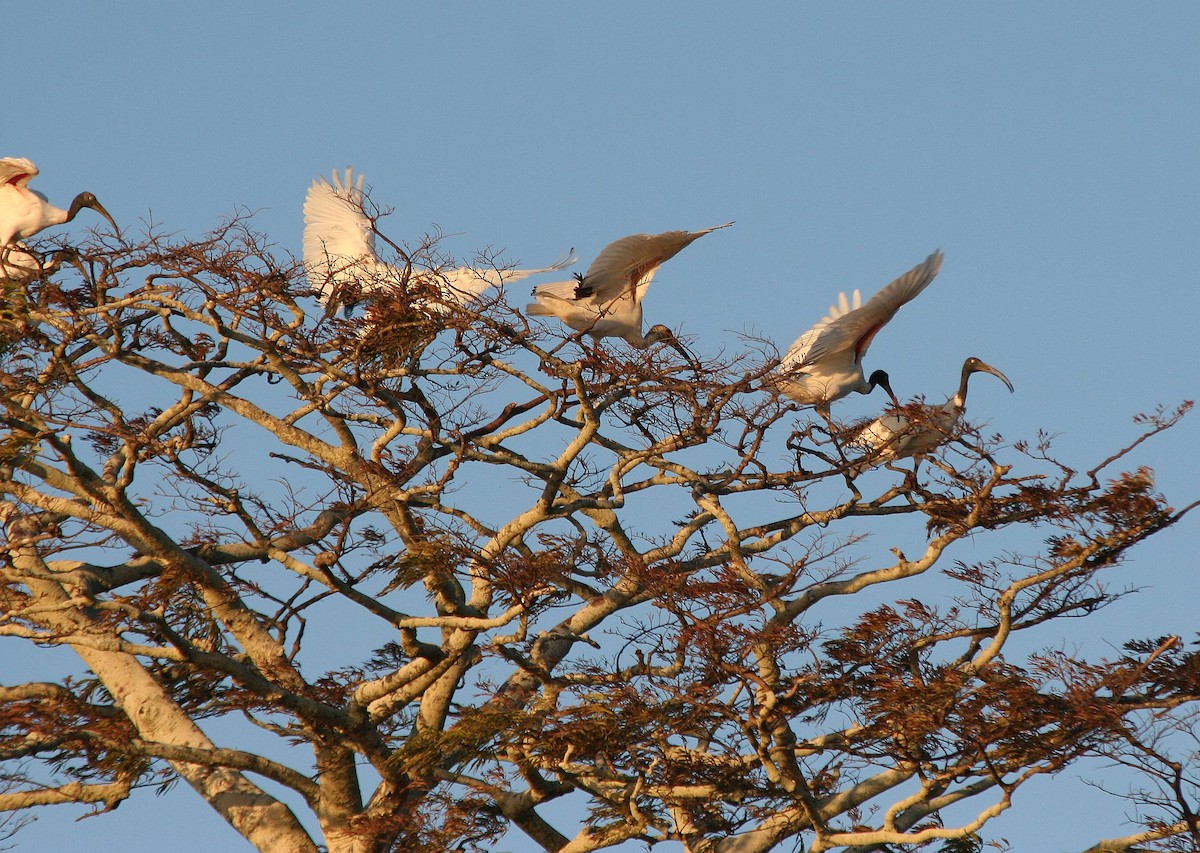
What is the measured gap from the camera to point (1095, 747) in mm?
8422

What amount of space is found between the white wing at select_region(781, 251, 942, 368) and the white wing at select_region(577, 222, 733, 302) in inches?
43.7

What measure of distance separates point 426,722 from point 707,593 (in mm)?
2535

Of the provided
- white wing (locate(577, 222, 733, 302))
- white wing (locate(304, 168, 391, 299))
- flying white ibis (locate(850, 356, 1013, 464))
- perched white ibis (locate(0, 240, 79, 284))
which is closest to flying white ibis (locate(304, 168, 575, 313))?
white wing (locate(304, 168, 391, 299))

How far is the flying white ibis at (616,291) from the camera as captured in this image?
10.1m

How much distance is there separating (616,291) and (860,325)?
5.83 feet

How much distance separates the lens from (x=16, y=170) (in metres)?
11.4

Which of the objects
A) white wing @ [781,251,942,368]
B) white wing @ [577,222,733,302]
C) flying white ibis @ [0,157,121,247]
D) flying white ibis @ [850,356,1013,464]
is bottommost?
flying white ibis @ [850,356,1013,464]

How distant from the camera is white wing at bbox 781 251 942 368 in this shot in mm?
10281

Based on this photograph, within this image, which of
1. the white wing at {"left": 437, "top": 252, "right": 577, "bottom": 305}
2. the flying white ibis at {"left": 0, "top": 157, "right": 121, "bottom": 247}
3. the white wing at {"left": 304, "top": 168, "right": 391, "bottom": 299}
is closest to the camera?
the white wing at {"left": 437, "top": 252, "right": 577, "bottom": 305}

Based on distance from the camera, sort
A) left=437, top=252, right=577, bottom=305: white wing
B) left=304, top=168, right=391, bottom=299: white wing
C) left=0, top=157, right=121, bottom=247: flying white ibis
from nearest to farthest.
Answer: left=437, top=252, right=577, bottom=305: white wing, left=0, top=157, right=121, bottom=247: flying white ibis, left=304, top=168, right=391, bottom=299: white wing

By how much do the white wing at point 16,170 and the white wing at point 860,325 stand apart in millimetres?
→ 5962

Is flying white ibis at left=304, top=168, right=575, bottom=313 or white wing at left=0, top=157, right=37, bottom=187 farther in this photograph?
white wing at left=0, top=157, right=37, bottom=187

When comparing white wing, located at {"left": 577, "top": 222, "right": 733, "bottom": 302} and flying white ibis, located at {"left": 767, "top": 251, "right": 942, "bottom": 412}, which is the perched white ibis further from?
flying white ibis, located at {"left": 767, "top": 251, "right": 942, "bottom": 412}

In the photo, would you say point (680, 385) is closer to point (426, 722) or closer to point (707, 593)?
point (707, 593)
